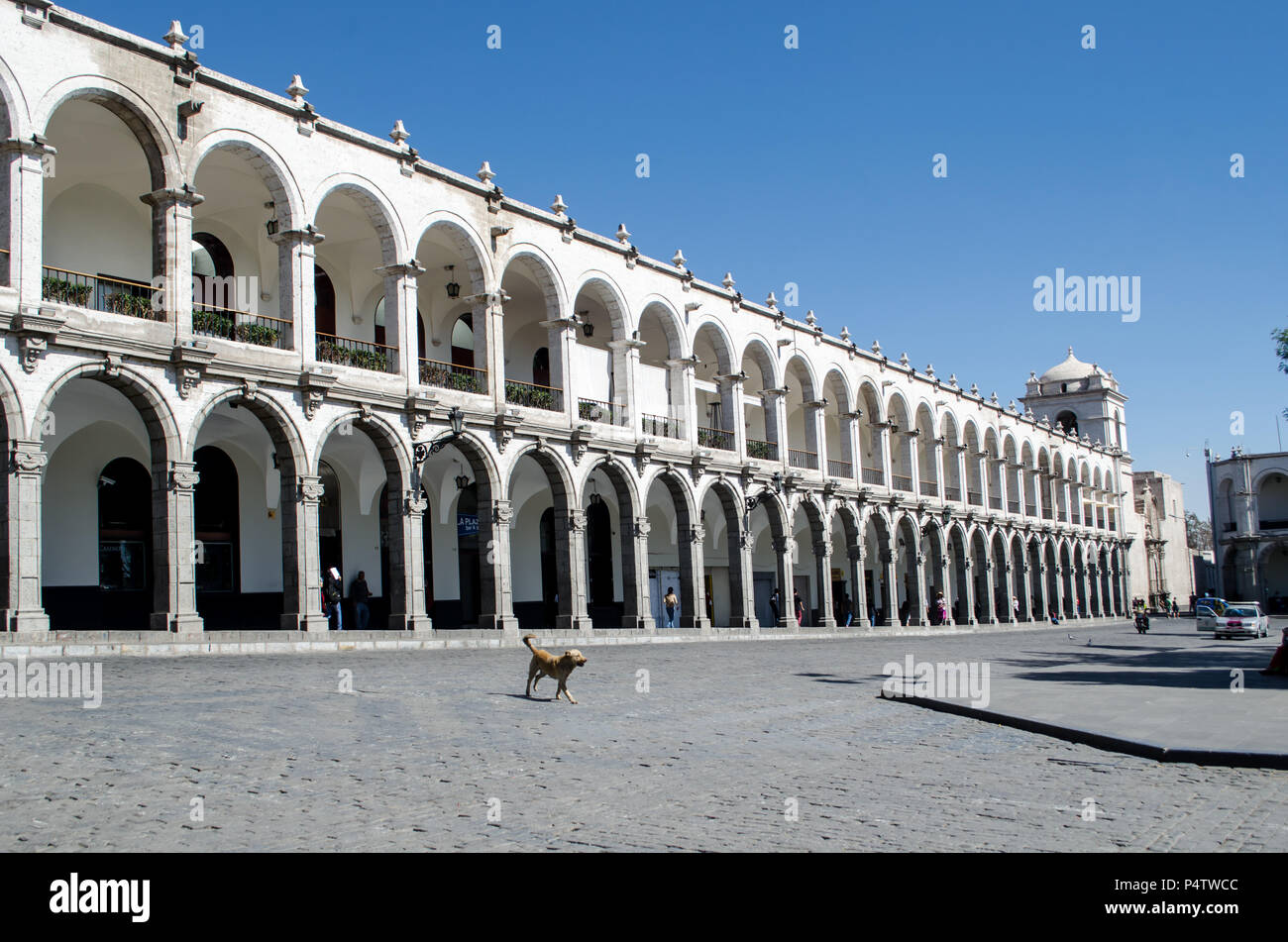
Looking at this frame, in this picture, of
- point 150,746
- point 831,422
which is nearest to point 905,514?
point 831,422

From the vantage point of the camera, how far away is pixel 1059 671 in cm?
1866

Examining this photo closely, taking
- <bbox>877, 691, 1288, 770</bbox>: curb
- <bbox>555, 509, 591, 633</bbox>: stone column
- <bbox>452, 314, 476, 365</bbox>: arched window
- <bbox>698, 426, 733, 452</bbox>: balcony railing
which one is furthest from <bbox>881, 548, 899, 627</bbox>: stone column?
<bbox>877, 691, 1288, 770</bbox>: curb

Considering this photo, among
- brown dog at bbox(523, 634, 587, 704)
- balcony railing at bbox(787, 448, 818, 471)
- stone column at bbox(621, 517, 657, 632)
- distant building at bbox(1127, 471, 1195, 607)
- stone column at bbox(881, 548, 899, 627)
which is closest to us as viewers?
brown dog at bbox(523, 634, 587, 704)

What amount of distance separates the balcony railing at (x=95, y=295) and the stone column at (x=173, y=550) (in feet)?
8.49

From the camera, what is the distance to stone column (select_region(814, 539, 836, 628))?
117ft

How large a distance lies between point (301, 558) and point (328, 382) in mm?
3359

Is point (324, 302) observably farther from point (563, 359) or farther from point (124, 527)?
point (124, 527)

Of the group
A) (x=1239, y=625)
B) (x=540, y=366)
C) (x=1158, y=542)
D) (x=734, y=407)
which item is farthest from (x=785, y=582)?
(x=1158, y=542)

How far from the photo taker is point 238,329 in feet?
66.9

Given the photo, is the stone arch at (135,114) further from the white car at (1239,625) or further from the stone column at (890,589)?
the white car at (1239,625)

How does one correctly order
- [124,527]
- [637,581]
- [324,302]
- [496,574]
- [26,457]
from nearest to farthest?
[26,457], [124,527], [496,574], [324,302], [637,581]

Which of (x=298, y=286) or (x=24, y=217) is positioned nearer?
(x=24, y=217)

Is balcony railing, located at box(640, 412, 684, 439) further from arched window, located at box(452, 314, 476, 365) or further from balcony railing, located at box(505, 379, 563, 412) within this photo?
arched window, located at box(452, 314, 476, 365)
